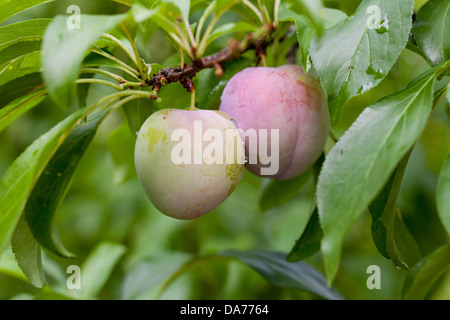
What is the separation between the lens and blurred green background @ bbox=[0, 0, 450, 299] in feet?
3.65

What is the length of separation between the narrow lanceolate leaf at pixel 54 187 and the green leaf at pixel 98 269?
496 millimetres

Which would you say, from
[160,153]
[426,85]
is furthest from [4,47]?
[426,85]

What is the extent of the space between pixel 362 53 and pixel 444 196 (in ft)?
0.65

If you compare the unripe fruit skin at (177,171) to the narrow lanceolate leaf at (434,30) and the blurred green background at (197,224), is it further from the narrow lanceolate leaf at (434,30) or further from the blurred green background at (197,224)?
the blurred green background at (197,224)

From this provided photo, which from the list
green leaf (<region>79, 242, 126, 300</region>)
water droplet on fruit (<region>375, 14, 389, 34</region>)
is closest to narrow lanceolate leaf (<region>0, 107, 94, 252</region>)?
water droplet on fruit (<region>375, 14, 389, 34</region>)

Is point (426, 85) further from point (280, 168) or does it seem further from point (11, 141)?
point (11, 141)

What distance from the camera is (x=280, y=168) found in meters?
0.69

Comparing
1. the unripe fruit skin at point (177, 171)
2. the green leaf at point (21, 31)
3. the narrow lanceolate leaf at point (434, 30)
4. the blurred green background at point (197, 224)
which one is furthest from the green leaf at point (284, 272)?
the green leaf at point (21, 31)

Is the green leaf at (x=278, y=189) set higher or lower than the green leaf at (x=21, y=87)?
lower

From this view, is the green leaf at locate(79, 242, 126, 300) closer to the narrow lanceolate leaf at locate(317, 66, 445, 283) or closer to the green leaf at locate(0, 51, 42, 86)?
the green leaf at locate(0, 51, 42, 86)

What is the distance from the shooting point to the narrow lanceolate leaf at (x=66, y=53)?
15.9 inches

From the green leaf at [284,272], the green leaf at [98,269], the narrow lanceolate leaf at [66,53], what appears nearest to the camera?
the narrow lanceolate leaf at [66,53]
